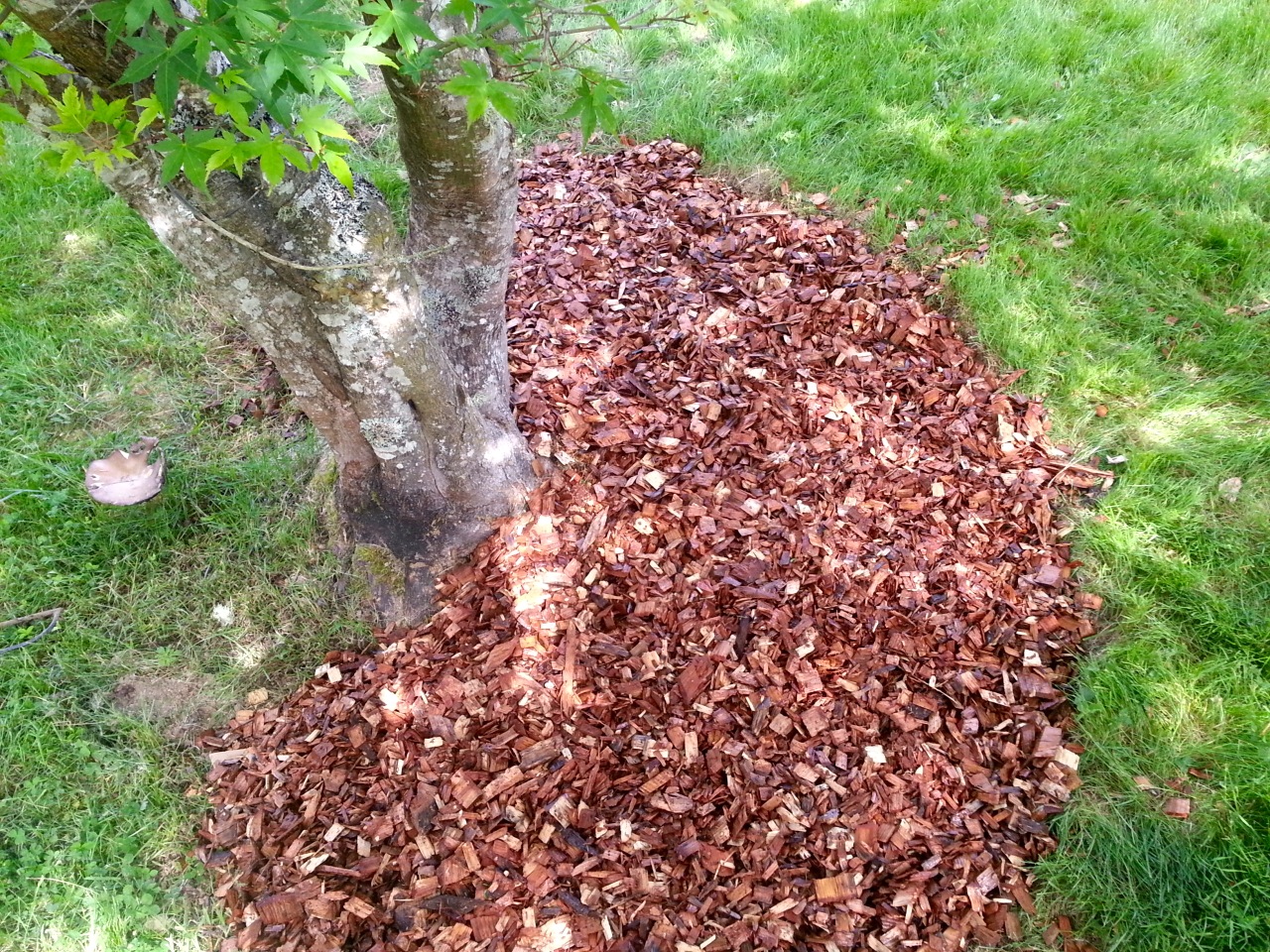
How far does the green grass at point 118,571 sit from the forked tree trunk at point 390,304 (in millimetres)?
509

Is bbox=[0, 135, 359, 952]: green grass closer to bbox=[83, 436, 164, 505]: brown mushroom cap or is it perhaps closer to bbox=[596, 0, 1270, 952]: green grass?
bbox=[83, 436, 164, 505]: brown mushroom cap

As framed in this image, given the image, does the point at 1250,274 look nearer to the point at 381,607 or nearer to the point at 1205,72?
the point at 1205,72

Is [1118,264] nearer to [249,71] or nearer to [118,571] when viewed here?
[249,71]

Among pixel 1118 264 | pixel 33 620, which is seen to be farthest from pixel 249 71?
pixel 1118 264

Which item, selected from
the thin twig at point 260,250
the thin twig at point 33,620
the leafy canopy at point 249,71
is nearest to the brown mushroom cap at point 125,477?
the thin twig at point 33,620

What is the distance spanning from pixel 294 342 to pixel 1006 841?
2.69 meters

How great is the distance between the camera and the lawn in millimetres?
2354

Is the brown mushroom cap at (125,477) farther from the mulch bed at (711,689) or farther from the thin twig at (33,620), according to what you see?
the mulch bed at (711,689)

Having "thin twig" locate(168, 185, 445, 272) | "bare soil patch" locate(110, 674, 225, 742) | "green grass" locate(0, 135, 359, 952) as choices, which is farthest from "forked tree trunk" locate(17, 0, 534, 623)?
"bare soil patch" locate(110, 674, 225, 742)

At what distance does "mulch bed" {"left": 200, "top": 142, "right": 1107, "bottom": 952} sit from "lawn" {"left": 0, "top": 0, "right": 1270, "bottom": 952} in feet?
0.72

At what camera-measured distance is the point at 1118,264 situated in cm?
370

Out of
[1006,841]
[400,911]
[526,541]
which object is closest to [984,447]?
[1006,841]

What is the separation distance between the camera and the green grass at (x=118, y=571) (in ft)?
7.90

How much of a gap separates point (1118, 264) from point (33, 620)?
4930 millimetres
